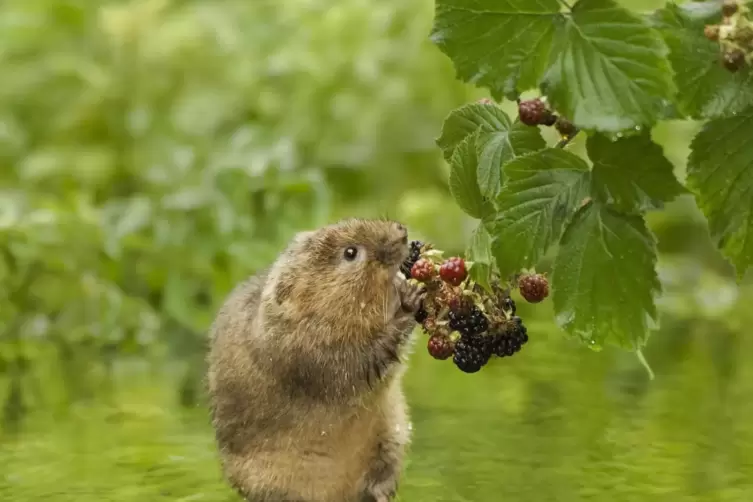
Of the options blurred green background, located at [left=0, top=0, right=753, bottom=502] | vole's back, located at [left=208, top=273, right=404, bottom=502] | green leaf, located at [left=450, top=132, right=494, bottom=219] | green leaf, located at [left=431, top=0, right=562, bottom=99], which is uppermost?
green leaf, located at [left=431, top=0, right=562, bottom=99]

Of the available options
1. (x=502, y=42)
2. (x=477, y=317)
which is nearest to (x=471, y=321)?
(x=477, y=317)

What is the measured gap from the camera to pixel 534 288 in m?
1.10

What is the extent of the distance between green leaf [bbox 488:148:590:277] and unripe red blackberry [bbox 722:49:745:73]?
0.50 ft

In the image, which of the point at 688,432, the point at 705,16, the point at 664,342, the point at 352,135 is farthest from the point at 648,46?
the point at 352,135

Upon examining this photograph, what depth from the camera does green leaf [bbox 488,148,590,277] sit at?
0.96 m

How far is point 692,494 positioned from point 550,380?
0.72 meters

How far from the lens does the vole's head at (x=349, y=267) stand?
4.76ft

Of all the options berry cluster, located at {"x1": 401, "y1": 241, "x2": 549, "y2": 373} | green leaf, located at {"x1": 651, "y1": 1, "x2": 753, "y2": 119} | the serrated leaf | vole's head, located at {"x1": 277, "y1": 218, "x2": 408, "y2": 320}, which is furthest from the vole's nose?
green leaf, located at {"x1": 651, "y1": 1, "x2": 753, "y2": 119}

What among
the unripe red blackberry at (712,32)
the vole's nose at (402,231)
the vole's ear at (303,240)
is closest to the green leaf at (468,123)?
the unripe red blackberry at (712,32)

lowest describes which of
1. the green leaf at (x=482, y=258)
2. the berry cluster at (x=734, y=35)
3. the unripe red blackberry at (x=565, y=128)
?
the green leaf at (x=482, y=258)

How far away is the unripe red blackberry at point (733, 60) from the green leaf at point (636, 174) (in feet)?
0.29

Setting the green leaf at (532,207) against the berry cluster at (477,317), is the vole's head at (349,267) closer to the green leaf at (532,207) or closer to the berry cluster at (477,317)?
the berry cluster at (477,317)

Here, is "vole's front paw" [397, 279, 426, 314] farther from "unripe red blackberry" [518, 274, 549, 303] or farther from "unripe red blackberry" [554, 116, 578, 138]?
"unripe red blackberry" [554, 116, 578, 138]

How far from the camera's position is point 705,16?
3.04 feet
